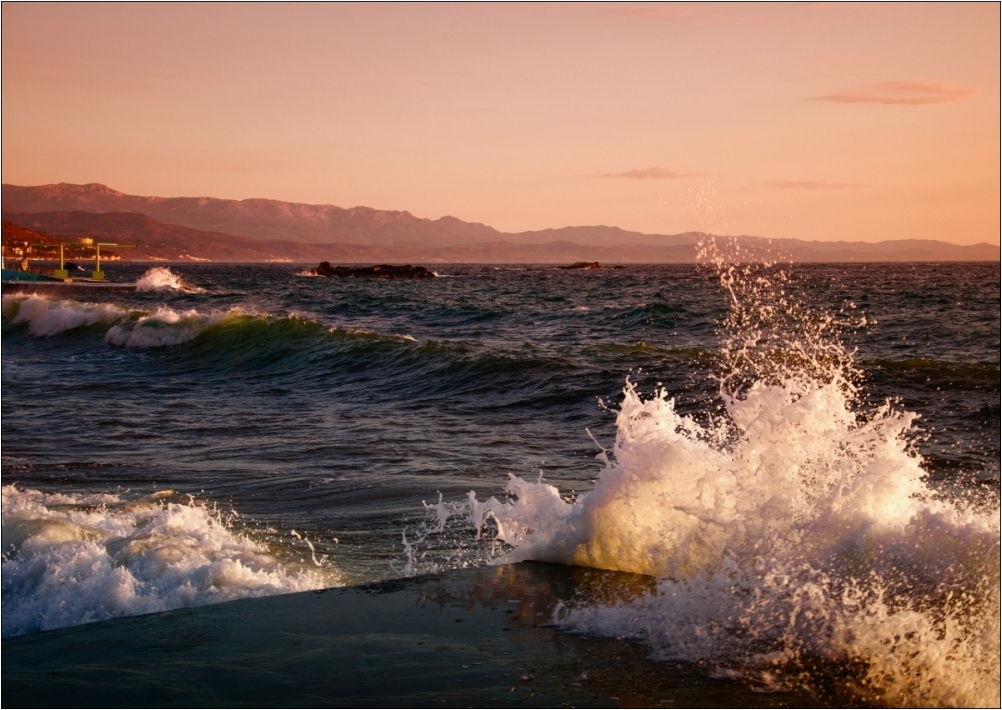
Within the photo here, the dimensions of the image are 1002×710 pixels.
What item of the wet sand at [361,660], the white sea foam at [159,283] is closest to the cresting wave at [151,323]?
the wet sand at [361,660]

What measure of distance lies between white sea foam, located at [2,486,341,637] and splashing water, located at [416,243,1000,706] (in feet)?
5.03

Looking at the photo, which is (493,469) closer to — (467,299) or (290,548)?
(290,548)

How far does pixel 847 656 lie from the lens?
16.3 feet

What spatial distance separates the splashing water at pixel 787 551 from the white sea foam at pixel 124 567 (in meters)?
1.53

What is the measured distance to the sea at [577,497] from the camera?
5.28m

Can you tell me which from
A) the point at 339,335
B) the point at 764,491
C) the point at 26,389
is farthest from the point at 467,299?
the point at 764,491

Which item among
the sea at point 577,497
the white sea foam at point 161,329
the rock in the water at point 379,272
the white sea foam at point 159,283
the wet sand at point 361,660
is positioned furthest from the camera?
the rock in the water at point 379,272

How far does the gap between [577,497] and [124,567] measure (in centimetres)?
373

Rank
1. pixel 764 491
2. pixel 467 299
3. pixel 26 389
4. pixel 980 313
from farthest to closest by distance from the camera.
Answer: pixel 467 299, pixel 980 313, pixel 26 389, pixel 764 491

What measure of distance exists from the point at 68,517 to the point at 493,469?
4.23 m

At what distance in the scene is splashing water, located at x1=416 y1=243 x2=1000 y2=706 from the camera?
4.89m

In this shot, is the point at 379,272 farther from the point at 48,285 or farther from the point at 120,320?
the point at 120,320

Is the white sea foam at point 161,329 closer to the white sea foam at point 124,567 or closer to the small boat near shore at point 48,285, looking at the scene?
the white sea foam at point 124,567

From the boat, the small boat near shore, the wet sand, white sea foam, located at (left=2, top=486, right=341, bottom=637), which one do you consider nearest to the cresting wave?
white sea foam, located at (left=2, top=486, right=341, bottom=637)
